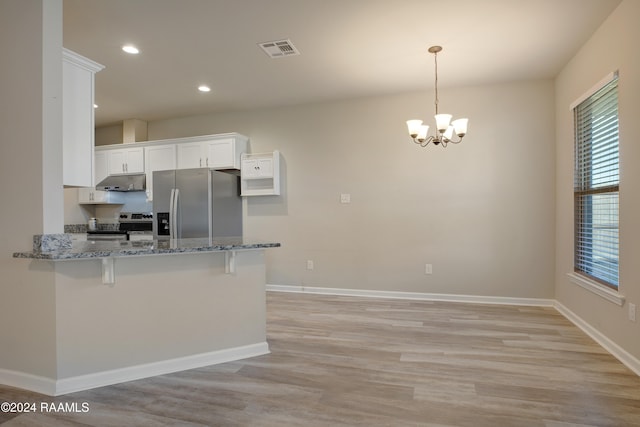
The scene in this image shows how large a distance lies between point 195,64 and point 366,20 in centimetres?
186


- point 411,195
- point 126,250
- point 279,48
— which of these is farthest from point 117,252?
point 411,195

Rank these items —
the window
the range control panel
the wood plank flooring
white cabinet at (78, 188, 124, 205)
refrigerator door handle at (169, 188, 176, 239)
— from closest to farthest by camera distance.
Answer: the wood plank flooring, the window, refrigerator door handle at (169, 188, 176, 239), the range control panel, white cabinet at (78, 188, 124, 205)

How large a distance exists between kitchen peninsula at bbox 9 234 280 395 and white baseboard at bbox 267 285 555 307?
7.24 feet

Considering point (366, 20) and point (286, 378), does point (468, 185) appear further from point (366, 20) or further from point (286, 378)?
point (286, 378)

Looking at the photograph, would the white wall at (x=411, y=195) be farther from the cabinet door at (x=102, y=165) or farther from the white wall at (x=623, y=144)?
the cabinet door at (x=102, y=165)

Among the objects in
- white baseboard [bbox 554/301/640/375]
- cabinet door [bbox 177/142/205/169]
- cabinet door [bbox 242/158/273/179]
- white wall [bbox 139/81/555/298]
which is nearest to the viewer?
white baseboard [bbox 554/301/640/375]

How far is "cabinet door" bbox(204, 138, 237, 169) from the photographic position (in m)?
5.01

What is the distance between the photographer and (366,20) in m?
2.85

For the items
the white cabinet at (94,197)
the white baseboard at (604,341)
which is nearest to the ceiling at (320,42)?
the white cabinet at (94,197)

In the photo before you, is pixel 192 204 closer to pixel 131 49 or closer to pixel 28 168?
pixel 131 49

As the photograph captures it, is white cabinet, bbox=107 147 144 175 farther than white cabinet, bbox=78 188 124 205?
No

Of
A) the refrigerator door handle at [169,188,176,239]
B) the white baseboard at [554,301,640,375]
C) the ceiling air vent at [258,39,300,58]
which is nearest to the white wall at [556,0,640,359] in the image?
the white baseboard at [554,301,640,375]

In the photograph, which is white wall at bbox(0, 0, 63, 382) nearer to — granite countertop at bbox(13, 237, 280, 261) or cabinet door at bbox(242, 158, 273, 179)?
granite countertop at bbox(13, 237, 280, 261)

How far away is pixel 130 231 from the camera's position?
5301mm
